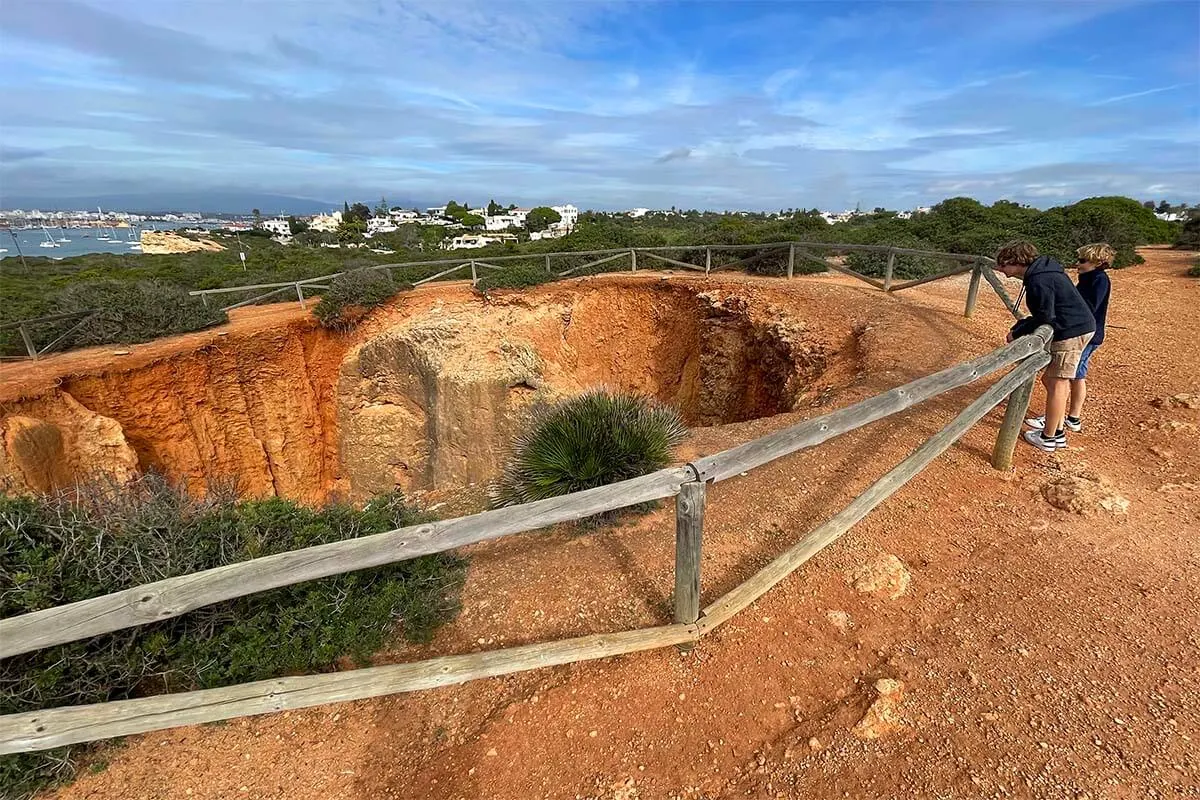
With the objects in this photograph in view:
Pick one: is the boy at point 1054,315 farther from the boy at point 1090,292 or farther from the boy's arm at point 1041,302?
the boy at point 1090,292

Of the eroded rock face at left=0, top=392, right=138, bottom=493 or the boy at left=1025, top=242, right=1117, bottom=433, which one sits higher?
the boy at left=1025, top=242, right=1117, bottom=433

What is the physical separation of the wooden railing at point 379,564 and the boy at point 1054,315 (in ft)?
7.84

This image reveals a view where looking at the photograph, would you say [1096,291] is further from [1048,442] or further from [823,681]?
[823,681]

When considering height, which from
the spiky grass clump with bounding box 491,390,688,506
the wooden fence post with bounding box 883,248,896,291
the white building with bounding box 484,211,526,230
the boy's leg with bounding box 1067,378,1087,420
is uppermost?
the white building with bounding box 484,211,526,230

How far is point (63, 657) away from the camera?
274 cm

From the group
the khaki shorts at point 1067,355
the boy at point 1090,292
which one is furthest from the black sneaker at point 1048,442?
the khaki shorts at point 1067,355

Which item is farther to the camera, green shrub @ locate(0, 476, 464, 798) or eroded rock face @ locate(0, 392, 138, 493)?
eroded rock face @ locate(0, 392, 138, 493)

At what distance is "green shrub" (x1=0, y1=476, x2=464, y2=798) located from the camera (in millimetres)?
2789

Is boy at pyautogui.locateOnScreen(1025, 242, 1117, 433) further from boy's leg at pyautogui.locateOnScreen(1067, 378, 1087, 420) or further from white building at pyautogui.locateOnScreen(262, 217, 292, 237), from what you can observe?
white building at pyautogui.locateOnScreen(262, 217, 292, 237)

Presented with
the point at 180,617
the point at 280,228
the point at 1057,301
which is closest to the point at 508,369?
the point at 180,617

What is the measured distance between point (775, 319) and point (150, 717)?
12124 millimetres

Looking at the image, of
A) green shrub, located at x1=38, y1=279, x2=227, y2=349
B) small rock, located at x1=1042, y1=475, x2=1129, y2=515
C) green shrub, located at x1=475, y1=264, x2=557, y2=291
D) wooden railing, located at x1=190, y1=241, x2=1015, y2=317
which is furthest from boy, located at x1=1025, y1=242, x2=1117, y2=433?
green shrub, located at x1=38, y1=279, x2=227, y2=349

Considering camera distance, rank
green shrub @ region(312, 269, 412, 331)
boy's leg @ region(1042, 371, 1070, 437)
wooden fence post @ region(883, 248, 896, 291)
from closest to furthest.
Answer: boy's leg @ region(1042, 371, 1070, 437)
wooden fence post @ region(883, 248, 896, 291)
green shrub @ region(312, 269, 412, 331)

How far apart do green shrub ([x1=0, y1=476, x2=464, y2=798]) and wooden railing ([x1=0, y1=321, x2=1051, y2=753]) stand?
19.2 inches
